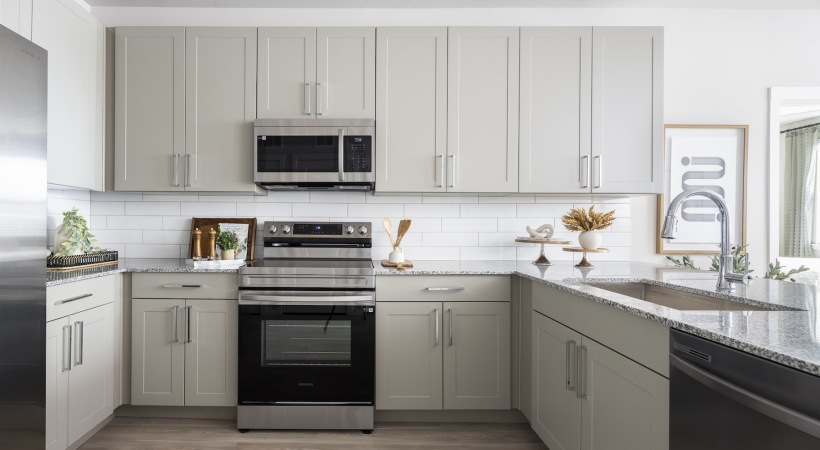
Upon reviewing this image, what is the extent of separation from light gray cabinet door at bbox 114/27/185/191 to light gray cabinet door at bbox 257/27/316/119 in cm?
49

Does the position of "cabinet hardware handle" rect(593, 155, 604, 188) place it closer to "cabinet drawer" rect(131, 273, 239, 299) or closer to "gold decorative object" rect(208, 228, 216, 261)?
"cabinet drawer" rect(131, 273, 239, 299)

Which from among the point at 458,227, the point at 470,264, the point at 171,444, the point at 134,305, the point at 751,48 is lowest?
the point at 171,444

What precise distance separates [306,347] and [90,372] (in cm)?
105

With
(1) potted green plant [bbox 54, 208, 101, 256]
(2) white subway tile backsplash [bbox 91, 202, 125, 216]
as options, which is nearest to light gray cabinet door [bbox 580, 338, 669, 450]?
(1) potted green plant [bbox 54, 208, 101, 256]

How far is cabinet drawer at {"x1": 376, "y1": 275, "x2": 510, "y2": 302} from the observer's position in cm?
260

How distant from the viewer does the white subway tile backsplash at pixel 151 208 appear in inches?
124

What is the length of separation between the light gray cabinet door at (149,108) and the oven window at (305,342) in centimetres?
109

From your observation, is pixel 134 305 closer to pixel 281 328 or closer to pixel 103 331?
pixel 103 331

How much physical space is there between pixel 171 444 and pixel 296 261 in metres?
1.15

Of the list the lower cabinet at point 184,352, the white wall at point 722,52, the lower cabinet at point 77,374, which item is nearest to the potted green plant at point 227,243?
the lower cabinet at point 184,352

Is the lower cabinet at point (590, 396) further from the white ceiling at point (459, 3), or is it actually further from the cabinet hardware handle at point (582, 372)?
the white ceiling at point (459, 3)

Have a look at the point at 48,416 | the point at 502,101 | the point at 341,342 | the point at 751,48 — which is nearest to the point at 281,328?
the point at 341,342

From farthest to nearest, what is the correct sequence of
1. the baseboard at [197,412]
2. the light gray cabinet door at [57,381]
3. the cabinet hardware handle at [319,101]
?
1. the cabinet hardware handle at [319,101]
2. the baseboard at [197,412]
3. the light gray cabinet door at [57,381]

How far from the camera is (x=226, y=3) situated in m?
3.04
